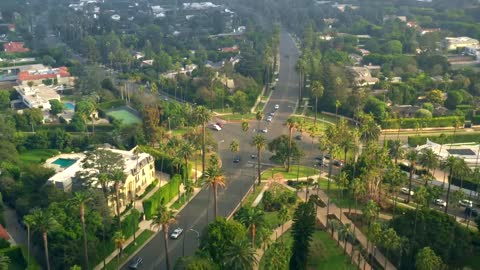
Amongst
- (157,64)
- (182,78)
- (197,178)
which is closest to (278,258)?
(197,178)

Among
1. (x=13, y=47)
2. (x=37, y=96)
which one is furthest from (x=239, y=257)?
(x=13, y=47)

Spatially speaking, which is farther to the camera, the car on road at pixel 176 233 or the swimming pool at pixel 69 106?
the swimming pool at pixel 69 106

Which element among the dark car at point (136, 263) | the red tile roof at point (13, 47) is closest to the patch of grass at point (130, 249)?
the dark car at point (136, 263)

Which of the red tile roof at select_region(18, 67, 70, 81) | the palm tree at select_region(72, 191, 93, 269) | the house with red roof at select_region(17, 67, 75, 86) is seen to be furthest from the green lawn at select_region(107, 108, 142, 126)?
the palm tree at select_region(72, 191, 93, 269)

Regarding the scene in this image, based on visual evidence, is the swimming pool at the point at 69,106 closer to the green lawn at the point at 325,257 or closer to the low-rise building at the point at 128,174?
the low-rise building at the point at 128,174

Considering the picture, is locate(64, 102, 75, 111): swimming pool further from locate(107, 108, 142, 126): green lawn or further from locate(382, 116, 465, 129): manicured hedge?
locate(382, 116, 465, 129): manicured hedge

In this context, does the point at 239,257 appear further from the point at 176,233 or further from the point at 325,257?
the point at 176,233
